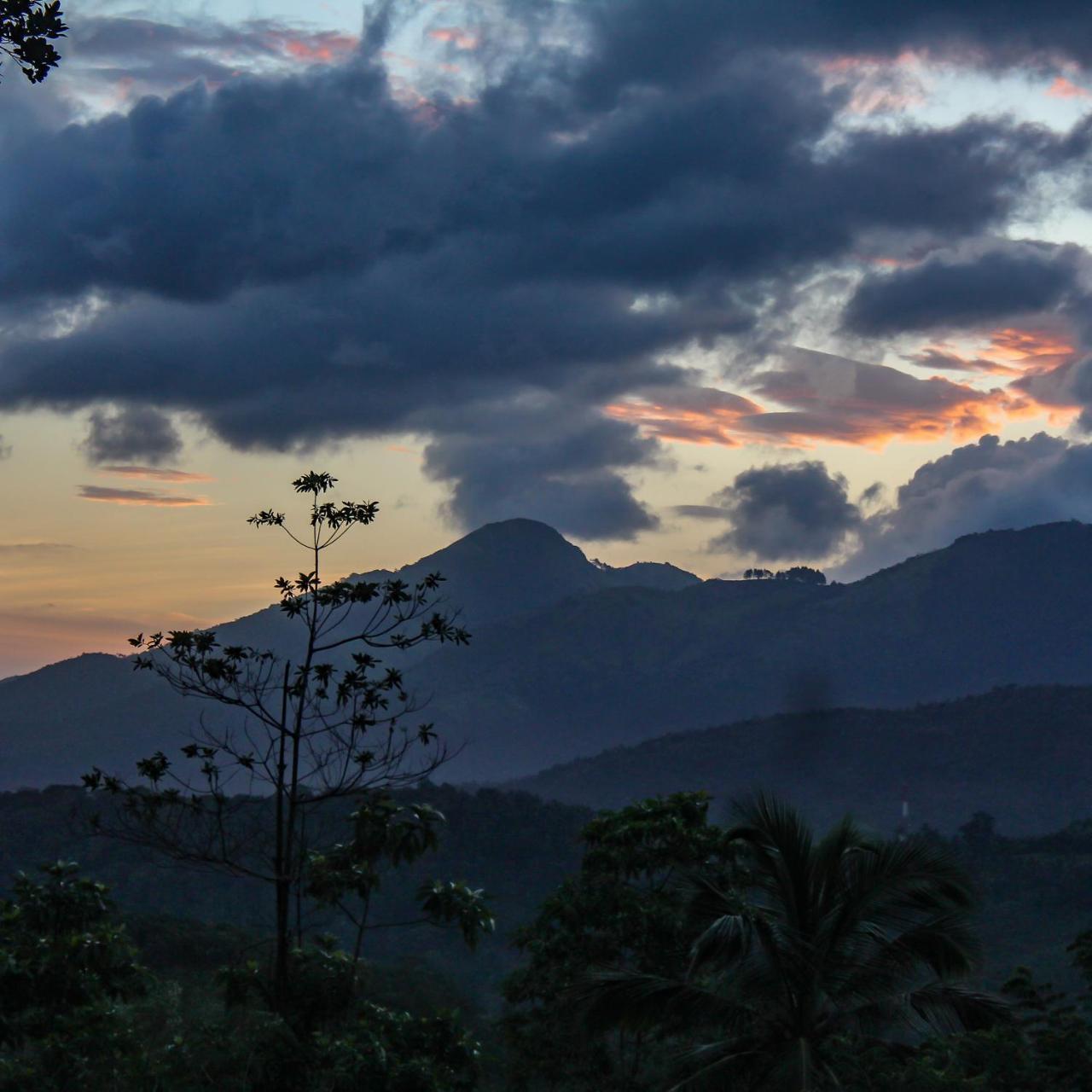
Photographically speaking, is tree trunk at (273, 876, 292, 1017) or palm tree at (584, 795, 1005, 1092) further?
palm tree at (584, 795, 1005, 1092)

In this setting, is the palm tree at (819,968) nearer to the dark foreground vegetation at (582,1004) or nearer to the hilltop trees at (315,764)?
the dark foreground vegetation at (582,1004)

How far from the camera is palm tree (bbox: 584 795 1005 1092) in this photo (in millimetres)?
16781

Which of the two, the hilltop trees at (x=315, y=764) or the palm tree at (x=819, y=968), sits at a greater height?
the hilltop trees at (x=315, y=764)

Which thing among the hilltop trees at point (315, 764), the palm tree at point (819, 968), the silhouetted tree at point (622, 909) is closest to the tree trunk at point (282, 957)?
the hilltop trees at point (315, 764)

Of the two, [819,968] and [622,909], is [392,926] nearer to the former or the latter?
[819,968]

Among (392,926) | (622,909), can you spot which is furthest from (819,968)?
(622,909)

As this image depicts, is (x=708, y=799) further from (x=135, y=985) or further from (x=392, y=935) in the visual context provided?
(x=392, y=935)

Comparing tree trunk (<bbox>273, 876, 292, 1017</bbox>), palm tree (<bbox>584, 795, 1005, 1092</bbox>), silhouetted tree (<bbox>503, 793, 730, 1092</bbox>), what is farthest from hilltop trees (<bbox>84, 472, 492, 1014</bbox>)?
silhouetted tree (<bbox>503, 793, 730, 1092</bbox>)

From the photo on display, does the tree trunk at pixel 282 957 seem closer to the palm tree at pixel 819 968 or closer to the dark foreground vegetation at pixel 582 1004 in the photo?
the dark foreground vegetation at pixel 582 1004

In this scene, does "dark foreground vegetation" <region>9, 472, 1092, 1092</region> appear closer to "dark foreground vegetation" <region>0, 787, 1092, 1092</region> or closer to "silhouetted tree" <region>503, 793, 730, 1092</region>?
"dark foreground vegetation" <region>0, 787, 1092, 1092</region>

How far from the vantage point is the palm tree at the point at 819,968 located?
55.1 ft

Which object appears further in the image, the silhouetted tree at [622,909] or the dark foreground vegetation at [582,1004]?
the silhouetted tree at [622,909]

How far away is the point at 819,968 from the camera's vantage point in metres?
16.8

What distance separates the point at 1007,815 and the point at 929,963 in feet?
582
